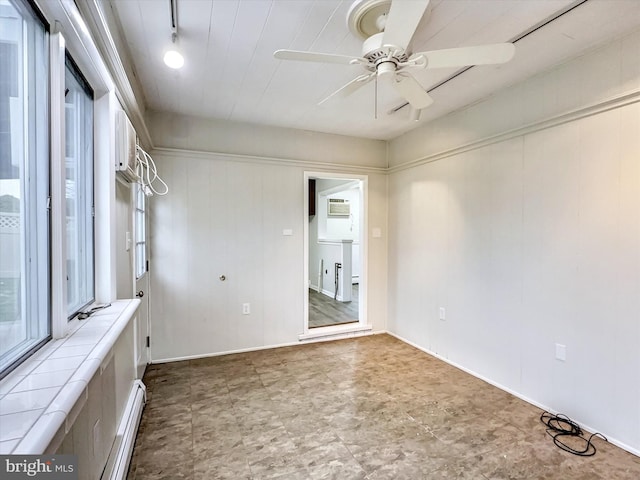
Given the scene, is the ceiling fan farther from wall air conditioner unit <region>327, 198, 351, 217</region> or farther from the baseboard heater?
wall air conditioner unit <region>327, 198, 351, 217</region>

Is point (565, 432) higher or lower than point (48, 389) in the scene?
lower

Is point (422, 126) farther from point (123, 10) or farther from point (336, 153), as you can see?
point (123, 10)

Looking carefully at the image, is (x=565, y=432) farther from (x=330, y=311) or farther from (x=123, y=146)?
(x=330, y=311)

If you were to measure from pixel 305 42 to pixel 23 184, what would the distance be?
5.57ft

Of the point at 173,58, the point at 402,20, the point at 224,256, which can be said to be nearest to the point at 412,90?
the point at 402,20

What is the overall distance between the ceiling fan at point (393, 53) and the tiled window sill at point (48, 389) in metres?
1.43

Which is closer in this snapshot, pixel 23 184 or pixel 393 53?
pixel 23 184

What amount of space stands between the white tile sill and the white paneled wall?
7.0 inches

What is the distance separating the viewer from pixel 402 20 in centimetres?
135

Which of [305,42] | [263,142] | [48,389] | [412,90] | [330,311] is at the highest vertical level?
[305,42]

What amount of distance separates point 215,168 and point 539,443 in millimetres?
3518

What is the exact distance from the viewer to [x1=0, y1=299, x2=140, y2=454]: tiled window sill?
2.25ft

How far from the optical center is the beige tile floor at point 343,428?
5.98 feet

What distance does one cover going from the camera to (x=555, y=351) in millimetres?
2396
